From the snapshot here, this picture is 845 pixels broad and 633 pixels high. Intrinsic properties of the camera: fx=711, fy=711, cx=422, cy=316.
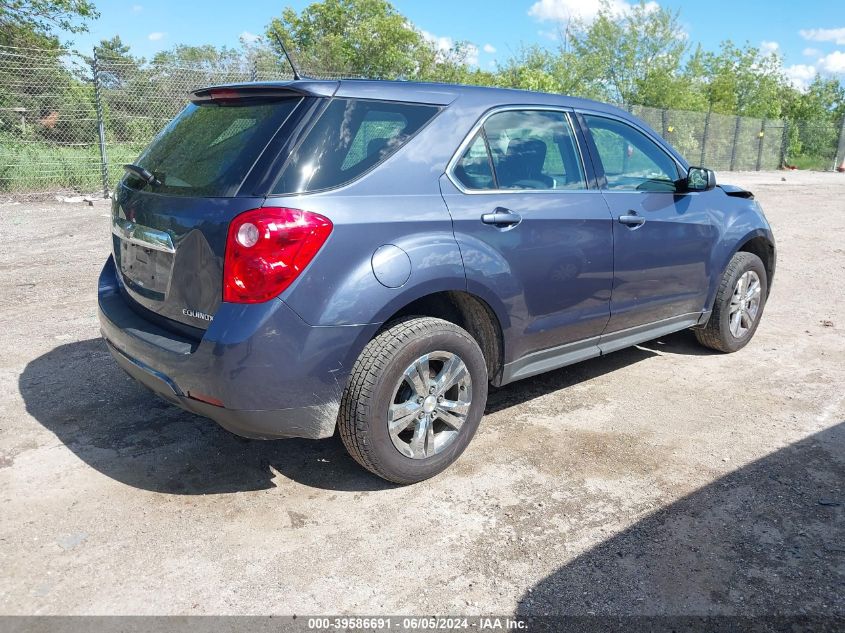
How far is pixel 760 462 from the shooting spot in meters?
3.64

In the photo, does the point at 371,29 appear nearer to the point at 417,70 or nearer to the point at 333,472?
the point at 417,70

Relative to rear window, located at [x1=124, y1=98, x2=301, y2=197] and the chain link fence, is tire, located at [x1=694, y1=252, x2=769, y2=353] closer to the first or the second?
rear window, located at [x1=124, y1=98, x2=301, y2=197]

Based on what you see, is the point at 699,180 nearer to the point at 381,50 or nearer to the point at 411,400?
the point at 411,400

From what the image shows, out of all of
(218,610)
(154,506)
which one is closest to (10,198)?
(154,506)

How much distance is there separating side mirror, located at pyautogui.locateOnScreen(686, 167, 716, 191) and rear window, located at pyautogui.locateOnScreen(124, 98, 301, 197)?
274 centimetres

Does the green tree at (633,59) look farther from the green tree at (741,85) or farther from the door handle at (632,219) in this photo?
the door handle at (632,219)

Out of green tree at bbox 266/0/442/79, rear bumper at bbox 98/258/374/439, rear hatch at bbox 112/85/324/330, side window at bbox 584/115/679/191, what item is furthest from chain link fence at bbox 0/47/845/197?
green tree at bbox 266/0/442/79

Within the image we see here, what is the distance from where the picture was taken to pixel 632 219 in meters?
4.17

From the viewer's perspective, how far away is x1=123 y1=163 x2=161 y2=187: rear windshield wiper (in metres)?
3.35

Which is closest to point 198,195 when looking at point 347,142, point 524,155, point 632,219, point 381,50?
point 347,142

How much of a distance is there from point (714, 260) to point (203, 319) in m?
3.53

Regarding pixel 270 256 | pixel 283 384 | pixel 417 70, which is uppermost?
pixel 417 70

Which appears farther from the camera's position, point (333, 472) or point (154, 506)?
point (333, 472)

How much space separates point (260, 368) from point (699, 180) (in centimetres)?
321
